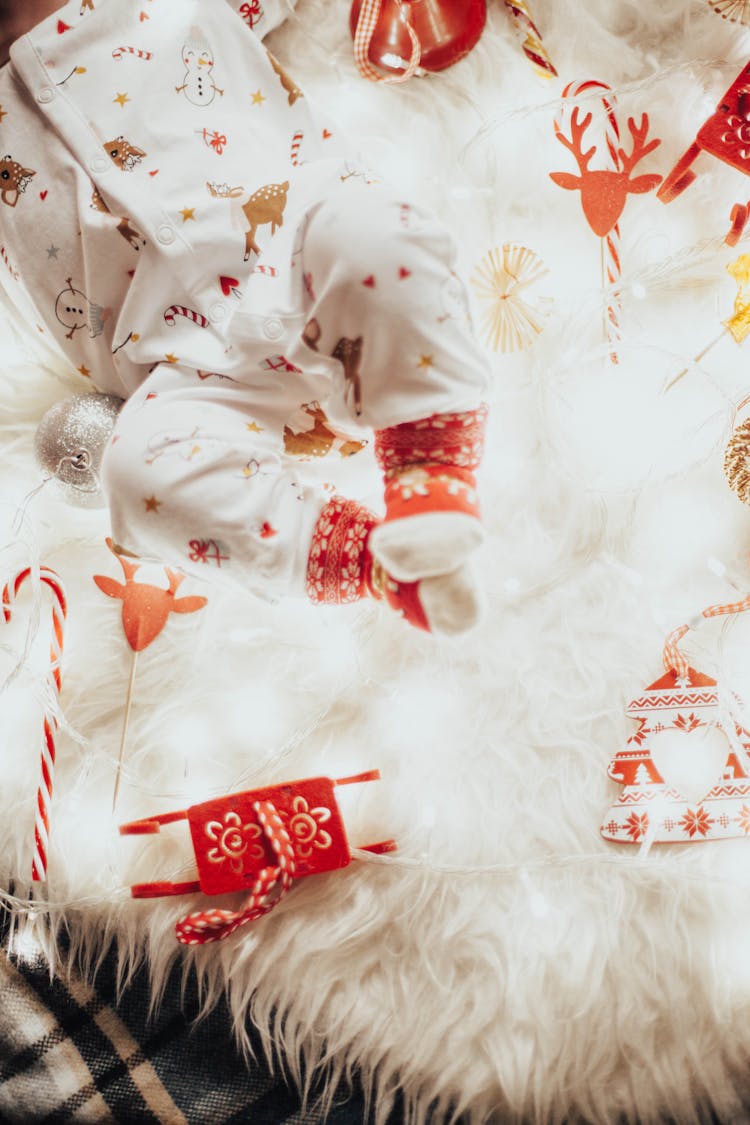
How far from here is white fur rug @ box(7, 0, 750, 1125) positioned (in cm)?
78

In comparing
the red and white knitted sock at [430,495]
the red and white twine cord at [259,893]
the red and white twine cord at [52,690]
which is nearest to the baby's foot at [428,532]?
the red and white knitted sock at [430,495]

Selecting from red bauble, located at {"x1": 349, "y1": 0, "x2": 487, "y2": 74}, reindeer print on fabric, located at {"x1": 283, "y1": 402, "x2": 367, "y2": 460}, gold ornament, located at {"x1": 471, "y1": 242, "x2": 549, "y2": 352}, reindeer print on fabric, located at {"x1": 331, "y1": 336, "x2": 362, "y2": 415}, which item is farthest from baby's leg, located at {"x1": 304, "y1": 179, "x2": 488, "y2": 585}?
red bauble, located at {"x1": 349, "y1": 0, "x2": 487, "y2": 74}

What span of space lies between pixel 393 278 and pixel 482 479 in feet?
1.02

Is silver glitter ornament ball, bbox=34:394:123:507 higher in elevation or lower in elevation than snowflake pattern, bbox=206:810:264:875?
higher

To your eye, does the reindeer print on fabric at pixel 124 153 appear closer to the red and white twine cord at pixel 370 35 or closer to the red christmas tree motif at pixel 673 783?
the red and white twine cord at pixel 370 35

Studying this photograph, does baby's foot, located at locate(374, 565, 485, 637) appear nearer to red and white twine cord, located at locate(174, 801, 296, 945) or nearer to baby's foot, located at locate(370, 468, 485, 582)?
baby's foot, located at locate(370, 468, 485, 582)

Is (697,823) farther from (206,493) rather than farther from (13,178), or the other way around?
(13,178)

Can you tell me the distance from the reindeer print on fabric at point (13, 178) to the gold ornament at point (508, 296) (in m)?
0.45

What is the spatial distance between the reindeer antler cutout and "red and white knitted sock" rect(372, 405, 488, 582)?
30 centimetres

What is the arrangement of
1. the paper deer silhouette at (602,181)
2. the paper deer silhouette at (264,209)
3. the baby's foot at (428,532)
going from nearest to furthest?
the baby's foot at (428,532) → the paper deer silhouette at (264,209) → the paper deer silhouette at (602,181)

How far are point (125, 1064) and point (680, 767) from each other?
619mm

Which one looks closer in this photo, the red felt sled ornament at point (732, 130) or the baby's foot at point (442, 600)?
the baby's foot at point (442, 600)

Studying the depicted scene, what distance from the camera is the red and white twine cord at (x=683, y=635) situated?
820 millimetres

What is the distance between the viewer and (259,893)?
78cm
